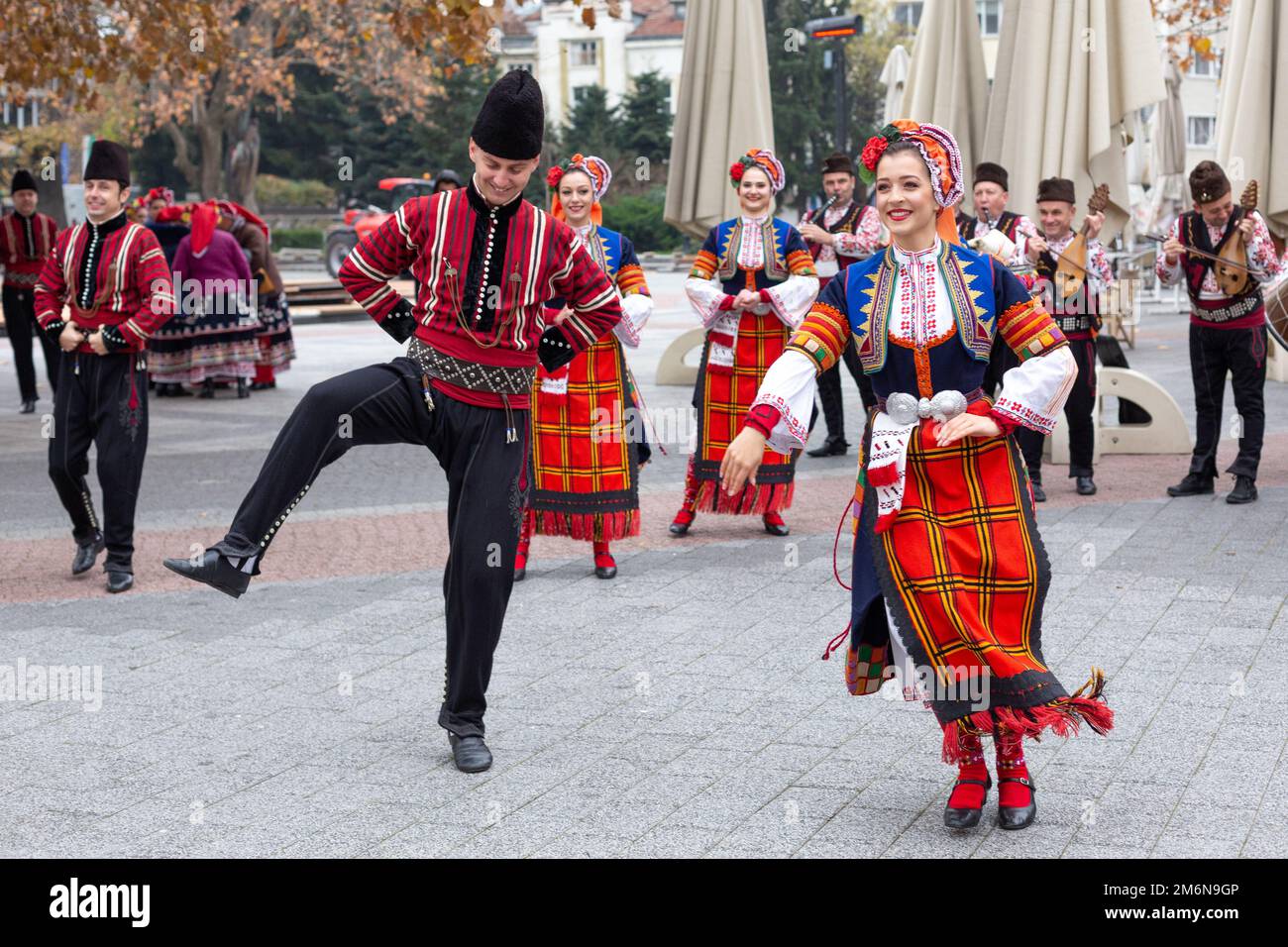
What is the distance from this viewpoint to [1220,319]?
31.1 feet

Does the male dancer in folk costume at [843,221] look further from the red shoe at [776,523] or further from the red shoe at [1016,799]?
the red shoe at [1016,799]

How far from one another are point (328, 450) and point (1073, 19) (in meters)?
8.00

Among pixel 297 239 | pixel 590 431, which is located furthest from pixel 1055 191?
pixel 297 239

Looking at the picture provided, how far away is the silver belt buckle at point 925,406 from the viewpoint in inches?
170

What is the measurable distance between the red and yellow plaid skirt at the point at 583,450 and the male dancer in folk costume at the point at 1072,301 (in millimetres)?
2821

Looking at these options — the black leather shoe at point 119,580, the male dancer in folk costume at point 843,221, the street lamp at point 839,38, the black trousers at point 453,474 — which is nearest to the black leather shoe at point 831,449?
the male dancer in folk costume at point 843,221

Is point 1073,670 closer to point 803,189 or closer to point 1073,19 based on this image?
point 1073,19

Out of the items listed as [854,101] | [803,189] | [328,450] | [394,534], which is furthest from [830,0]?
[328,450]

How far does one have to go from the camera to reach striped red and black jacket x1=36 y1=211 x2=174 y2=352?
7.57 metres

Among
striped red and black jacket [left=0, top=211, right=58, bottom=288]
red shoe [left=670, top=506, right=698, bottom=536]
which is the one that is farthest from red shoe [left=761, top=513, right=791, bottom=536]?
striped red and black jacket [left=0, top=211, right=58, bottom=288]

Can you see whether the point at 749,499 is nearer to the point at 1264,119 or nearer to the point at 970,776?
the point at 970,776

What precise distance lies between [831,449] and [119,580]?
566 centimetres

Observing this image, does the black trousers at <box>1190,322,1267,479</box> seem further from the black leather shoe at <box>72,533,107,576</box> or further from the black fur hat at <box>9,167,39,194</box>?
the black fur hat at <box>9,167,39,194</box>

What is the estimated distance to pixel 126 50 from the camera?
13.9 metres
